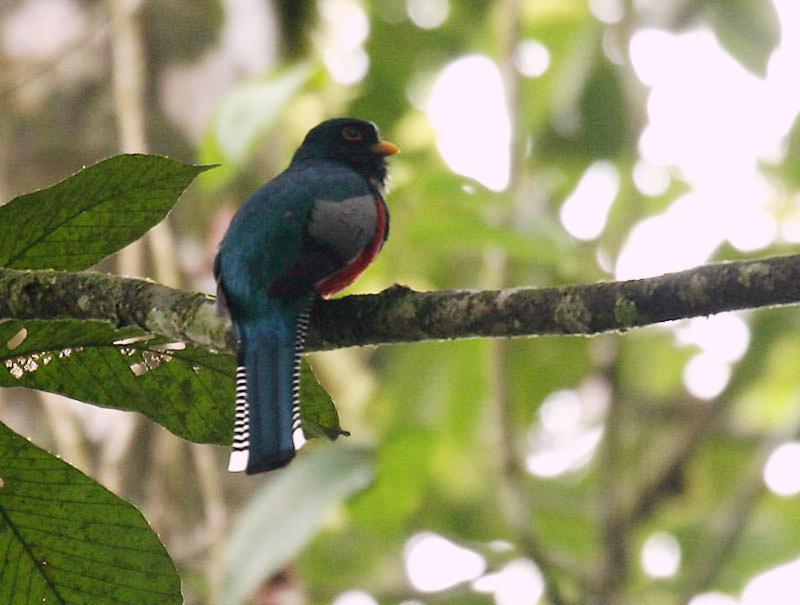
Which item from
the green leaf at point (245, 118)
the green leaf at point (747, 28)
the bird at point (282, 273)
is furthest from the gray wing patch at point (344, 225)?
the green leaf at point (747, 28)

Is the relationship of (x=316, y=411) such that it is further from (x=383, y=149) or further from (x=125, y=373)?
(x=383, y=149)

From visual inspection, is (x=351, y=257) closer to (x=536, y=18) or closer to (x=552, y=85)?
(x=552, y=85)

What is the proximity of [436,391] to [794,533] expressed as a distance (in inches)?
62.7

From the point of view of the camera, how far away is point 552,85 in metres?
5.32

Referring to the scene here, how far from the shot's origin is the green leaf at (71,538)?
6.25 feet

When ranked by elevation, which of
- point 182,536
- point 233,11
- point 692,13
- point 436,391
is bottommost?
point 182,536

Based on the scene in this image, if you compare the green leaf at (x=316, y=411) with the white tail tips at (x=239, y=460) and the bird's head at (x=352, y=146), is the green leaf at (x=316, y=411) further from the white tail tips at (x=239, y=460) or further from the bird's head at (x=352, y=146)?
the bird's head at (x=352, y=146)

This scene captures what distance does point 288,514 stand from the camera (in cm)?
349

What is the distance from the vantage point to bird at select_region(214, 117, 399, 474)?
2.30m

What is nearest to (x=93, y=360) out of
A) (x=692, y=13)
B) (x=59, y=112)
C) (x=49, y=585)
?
(x=49, y=585)

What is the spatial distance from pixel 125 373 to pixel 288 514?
4.81ft

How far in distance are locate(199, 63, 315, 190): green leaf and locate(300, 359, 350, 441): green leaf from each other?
4.52 ft

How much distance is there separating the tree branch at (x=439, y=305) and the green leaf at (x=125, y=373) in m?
0.06

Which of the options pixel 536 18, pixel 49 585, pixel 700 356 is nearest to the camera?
pixel 49 585
